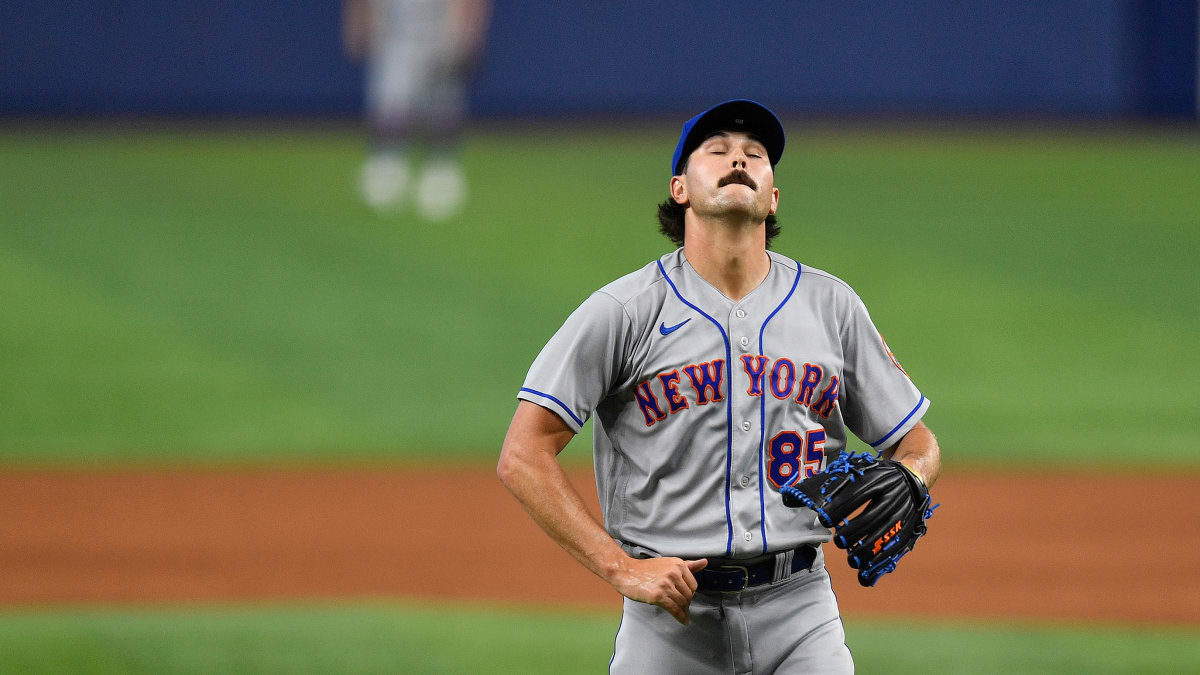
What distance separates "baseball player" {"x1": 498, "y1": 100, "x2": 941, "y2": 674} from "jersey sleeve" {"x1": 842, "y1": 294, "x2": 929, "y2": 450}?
0.04ft

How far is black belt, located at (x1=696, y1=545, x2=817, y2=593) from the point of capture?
10.5ft

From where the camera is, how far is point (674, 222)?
3.51m

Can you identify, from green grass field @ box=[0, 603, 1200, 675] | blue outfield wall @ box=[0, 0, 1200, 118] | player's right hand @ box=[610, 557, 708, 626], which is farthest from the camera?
blue outfield wall @ box=[0, 0, 1200, 118]

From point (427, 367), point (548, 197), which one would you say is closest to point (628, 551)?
point (427, 367)

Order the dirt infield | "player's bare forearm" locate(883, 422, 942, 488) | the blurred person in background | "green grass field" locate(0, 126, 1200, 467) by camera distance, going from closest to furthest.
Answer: "player's bare forearm" locate(883, 422, 942, 488) < the dirt infield < "green grass field" locate(0, 126, 1200, 467) < the blurred person in background

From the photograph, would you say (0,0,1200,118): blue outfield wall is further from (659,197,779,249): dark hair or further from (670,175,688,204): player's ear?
(670,175,688,204): player's ear

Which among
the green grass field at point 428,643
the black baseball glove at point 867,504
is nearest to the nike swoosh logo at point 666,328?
the black baseball glove at point 867,504

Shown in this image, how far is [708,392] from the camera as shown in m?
3.16

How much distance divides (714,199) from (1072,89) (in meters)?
21.9

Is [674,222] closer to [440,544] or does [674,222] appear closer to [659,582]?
[659,582]

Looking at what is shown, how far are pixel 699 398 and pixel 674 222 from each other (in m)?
0.53

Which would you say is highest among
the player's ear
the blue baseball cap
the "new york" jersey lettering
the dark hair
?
the blue baseball cap

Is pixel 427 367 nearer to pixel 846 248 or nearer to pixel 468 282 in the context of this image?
pixel 468 282

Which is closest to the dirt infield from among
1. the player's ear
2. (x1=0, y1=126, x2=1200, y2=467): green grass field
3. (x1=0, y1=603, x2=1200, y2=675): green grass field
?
(x1=0, y1=603, x2=1200, y2=675): green grass field
